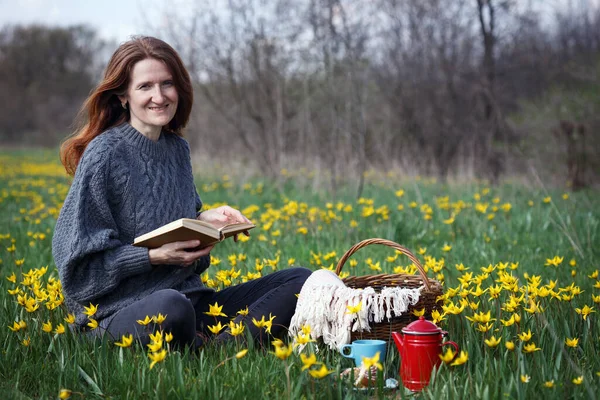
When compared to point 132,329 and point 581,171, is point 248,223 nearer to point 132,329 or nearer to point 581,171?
point 132,329

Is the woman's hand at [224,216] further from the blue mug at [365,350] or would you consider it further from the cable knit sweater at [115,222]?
the blue mug at [365,350]

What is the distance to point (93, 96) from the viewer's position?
2.85 m

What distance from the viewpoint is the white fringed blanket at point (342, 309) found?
247 cm

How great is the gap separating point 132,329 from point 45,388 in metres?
0.44

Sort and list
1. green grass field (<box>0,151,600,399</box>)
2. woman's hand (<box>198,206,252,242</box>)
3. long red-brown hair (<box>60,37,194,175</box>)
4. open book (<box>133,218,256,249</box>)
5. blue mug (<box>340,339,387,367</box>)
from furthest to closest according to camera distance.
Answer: woman's hand (<box>198,206,252,242</box>), long red-brown hair (<box>60,37,194,175</box>), open book (<box>133,218,256,249</box>), blue mug (<box>340,339,387,367</box>), green grass field (<box>0,151,600,399</box>)

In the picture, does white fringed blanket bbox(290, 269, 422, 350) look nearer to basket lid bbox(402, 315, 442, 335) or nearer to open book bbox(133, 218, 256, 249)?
basket lid bbox(402, 315, 442, 335)

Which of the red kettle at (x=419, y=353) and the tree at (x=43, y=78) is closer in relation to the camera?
the red kettle at (x=419, y=353)

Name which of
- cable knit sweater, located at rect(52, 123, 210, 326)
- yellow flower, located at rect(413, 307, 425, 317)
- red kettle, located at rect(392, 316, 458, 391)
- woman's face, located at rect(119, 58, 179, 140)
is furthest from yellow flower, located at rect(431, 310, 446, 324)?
woman's face, located at rect(119, 58, 179, 140)

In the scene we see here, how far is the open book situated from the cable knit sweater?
0.31ft

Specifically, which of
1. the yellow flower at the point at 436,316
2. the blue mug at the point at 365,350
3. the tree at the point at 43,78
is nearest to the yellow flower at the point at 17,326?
the blue mug at the point at 365,350

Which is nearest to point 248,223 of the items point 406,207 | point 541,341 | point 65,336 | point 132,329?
point 132,329

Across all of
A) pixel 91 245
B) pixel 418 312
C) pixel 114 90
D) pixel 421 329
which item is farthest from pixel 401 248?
pixel 114 90

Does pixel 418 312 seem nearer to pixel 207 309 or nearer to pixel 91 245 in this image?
pixel 207 309

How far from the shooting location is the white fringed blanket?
2.47 meters
